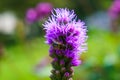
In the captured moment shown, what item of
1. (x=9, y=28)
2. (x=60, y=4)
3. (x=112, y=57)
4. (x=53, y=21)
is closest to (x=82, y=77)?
(x=112, y=57)

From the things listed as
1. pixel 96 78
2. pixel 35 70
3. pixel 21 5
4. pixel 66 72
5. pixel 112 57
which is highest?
pixel 21 5

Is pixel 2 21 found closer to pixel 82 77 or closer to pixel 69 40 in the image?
pixel 82 77

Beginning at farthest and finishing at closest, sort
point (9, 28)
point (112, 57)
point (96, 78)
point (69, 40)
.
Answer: point (9, 28) → point (112, 57) → point (96, 78) → point (69, 40)

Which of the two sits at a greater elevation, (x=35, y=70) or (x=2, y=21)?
(x=2, y=21)

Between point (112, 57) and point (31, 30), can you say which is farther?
point (31, 30)

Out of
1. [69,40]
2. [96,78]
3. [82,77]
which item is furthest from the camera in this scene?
[82,77]

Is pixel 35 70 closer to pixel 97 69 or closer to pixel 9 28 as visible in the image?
pixel 97 69
